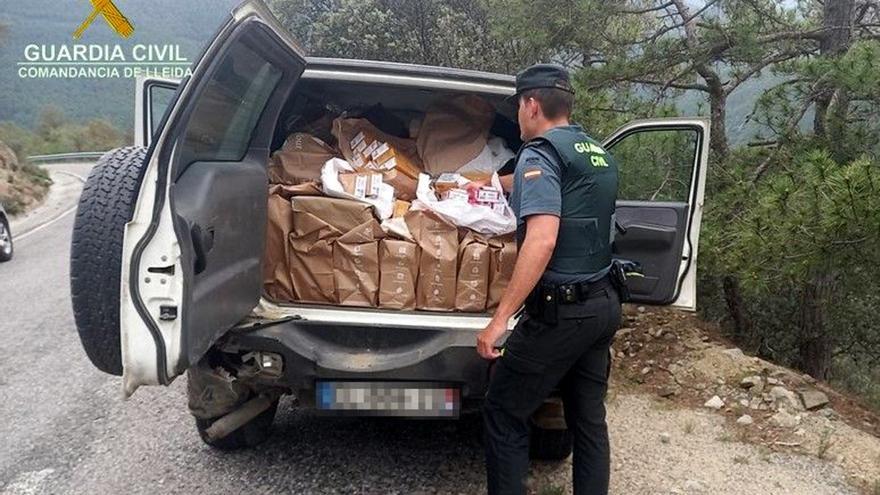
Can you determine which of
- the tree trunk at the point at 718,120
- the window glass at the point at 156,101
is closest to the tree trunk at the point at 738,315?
the tree trunk at the point at 718,120

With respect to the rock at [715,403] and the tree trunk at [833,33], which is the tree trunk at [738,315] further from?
the rock at [715,403]

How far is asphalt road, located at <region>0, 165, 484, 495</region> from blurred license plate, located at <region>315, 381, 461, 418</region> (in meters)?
0.52

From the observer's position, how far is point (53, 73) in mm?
56438

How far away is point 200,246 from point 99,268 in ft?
1.07

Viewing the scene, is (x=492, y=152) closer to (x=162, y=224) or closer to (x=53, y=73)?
(x=162, y=224)

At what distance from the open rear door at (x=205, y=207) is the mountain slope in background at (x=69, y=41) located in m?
55.1

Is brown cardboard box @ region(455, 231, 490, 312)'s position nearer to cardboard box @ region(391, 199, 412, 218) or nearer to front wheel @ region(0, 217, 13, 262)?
cardboard box @ region(391, 199, 412, 218)

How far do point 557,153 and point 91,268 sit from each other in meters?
1.60

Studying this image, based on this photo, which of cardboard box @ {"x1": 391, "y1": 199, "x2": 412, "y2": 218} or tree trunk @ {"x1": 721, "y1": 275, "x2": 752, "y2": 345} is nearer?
cardboard box @ {"x1": 391, "y1": 199, "x2": 412, "y2": 218}

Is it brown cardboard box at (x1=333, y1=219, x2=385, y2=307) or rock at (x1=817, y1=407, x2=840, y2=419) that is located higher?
brown cardboard box at (x1=333, y1=219, x2=385, y2=307)

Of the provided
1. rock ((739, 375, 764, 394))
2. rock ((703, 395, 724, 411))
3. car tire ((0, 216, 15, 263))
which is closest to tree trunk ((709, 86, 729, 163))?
rock ((739, 375, 764, 394))

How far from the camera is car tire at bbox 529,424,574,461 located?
3.24 m

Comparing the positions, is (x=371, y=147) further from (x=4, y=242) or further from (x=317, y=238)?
(x=4, y=242)

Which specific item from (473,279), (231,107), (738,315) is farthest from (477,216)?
(738,315)
